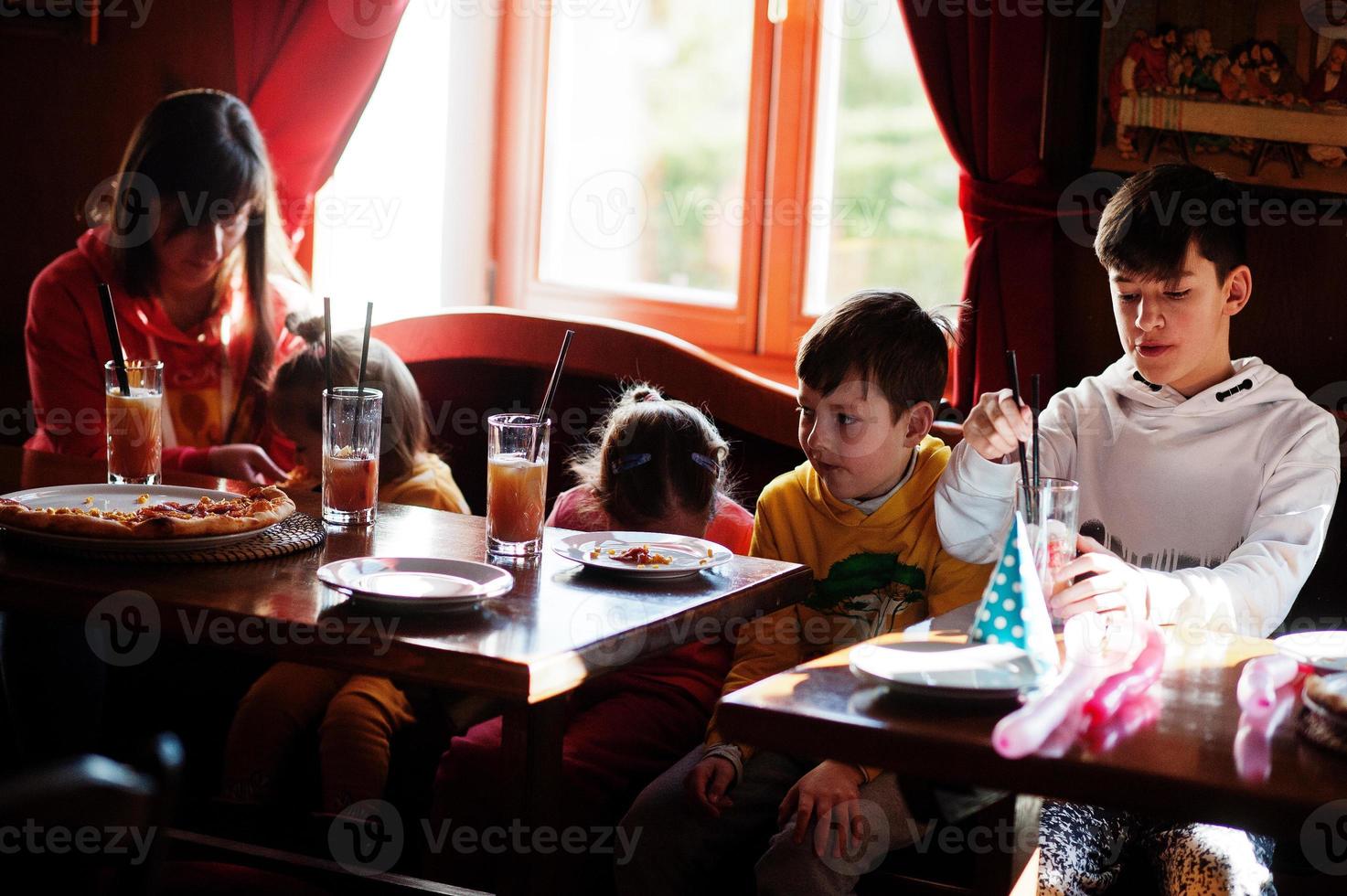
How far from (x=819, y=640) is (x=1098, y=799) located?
2.84ft

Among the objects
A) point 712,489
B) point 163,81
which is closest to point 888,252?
point 712,489

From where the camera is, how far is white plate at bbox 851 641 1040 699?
120 centimetres

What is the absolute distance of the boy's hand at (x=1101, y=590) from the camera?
1463 millimetres

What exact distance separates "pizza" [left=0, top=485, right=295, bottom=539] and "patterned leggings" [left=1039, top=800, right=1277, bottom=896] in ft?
3.28

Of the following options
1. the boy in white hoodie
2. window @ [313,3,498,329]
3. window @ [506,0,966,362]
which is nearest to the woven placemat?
the boy in white hoodie

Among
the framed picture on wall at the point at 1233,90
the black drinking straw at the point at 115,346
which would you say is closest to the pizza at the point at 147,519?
the black drinking straw at the point at 115,346

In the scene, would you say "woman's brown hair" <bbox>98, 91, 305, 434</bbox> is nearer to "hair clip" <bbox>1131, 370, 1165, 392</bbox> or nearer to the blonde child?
the blonde child

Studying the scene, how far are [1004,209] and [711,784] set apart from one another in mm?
1324

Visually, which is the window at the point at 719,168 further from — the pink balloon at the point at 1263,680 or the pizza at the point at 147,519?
the pink balloon at the point at 1263,680

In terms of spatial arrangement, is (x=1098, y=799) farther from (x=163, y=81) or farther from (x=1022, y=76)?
(x=163, y=81)

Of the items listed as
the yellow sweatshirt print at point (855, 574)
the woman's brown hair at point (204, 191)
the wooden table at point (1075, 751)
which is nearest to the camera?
the wooden table at point (1075, 751)

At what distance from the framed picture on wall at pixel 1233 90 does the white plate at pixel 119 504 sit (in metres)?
1.62

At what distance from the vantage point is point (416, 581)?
5.07 feet

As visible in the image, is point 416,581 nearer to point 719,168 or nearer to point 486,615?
point 486,615
